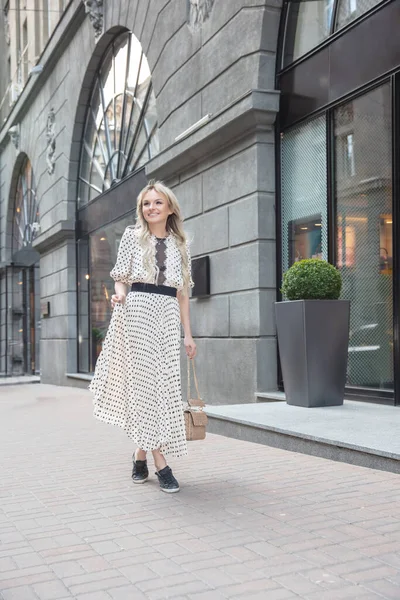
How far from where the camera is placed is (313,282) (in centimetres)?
737

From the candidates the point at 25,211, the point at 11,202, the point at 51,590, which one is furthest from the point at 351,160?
the point at 11,202

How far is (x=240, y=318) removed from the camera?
9.68 m

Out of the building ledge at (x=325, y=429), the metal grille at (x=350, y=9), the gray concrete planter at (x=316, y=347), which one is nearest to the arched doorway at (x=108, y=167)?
the metal grille at (x=350, y=9)

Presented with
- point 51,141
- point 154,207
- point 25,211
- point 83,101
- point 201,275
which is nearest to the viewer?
point 154,207

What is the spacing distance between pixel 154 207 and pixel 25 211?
21415 mm

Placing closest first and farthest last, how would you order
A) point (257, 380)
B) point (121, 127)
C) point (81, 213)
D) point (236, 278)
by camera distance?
point (257, 380) < point (236, 278) < point (121, 127) < point (81, 213)

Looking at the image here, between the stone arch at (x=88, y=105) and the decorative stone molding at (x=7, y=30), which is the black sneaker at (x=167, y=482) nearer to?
the stone arch at (x=88, y=105)

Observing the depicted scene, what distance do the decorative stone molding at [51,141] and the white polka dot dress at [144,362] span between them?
1506 cm

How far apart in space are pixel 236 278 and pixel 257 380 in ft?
4.68

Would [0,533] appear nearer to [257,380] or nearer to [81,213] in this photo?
[257,380]

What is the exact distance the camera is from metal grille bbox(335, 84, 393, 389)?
7.83 meters

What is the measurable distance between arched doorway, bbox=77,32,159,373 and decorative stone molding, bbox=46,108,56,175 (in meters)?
1.74

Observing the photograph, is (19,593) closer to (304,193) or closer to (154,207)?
(154,207)

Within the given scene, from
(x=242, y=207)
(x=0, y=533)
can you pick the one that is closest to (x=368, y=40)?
(x=242, y=207)
